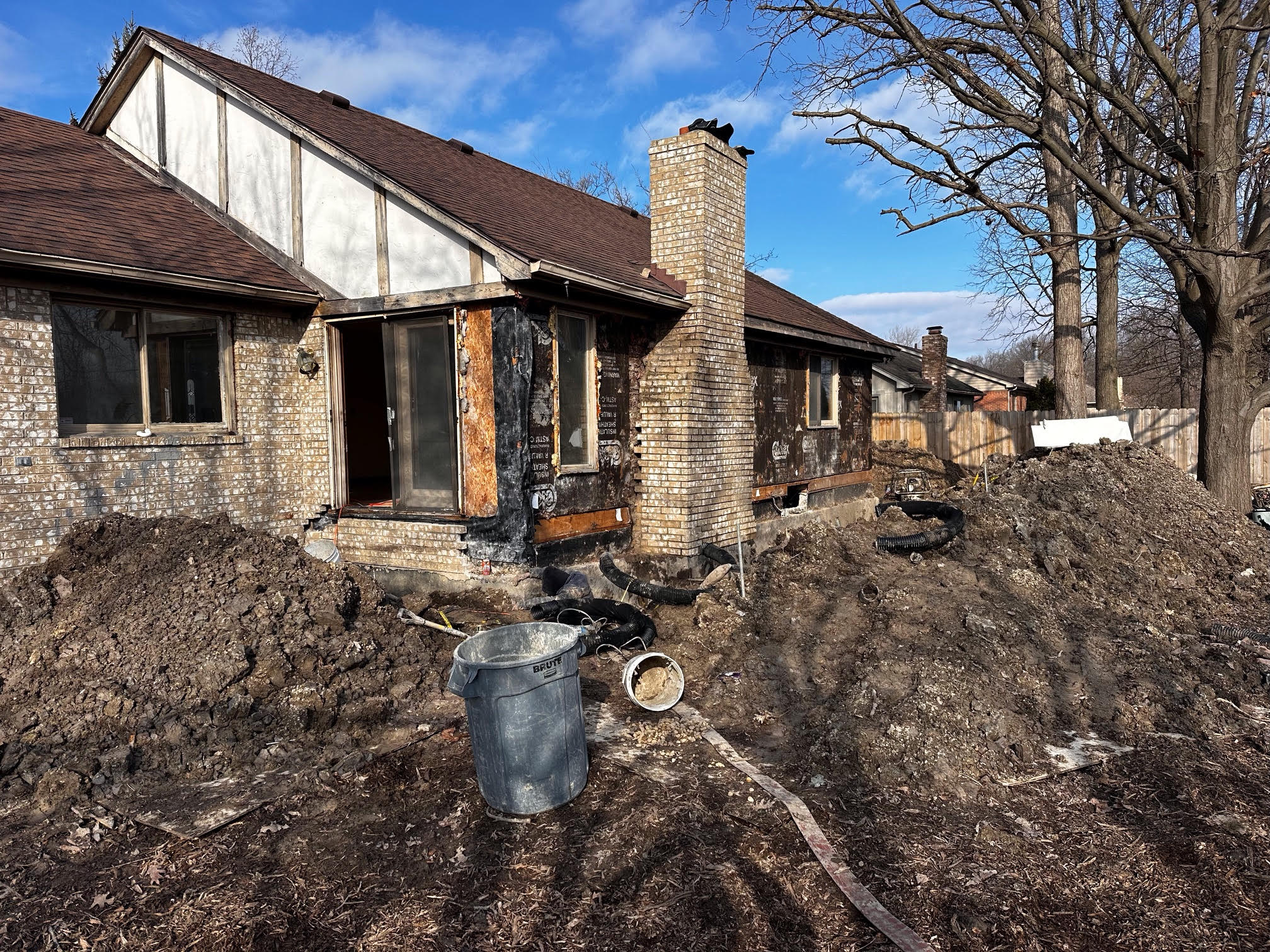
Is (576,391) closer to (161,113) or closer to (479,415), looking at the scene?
(479,415)

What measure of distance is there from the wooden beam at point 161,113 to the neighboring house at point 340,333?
1.5 inches

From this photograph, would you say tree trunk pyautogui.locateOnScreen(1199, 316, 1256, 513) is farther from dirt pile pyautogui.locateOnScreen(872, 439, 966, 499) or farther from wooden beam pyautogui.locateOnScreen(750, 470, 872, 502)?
dirt pile pyautogui.locateOnScreen(872, 439, 966, 499)

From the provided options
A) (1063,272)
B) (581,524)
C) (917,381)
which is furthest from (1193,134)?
(917,381)

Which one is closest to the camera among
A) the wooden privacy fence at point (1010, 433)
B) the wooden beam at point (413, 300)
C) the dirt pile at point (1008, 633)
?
the dirt pile at point (1008, 633)

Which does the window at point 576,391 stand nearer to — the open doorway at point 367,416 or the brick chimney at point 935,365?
the open doorway at point 367,416

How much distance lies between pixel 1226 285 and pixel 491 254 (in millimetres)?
10620

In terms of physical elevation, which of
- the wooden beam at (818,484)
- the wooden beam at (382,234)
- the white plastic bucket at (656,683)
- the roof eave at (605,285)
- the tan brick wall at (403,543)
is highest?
the wooden beam at (382,234)

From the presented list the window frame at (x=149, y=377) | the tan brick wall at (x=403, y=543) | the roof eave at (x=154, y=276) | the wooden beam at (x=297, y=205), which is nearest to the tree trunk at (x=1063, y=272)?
the tan brick wall at (x=403, y=543)

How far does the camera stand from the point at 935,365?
1249 inches

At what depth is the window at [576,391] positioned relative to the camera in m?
8.82

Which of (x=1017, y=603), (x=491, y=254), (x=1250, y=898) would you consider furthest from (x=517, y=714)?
(x=1017, y=603)

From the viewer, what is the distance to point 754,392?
38.8ft

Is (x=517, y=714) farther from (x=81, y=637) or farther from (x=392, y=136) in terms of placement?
(x=392, y=136)

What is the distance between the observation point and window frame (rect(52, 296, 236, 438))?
7.46 meters
